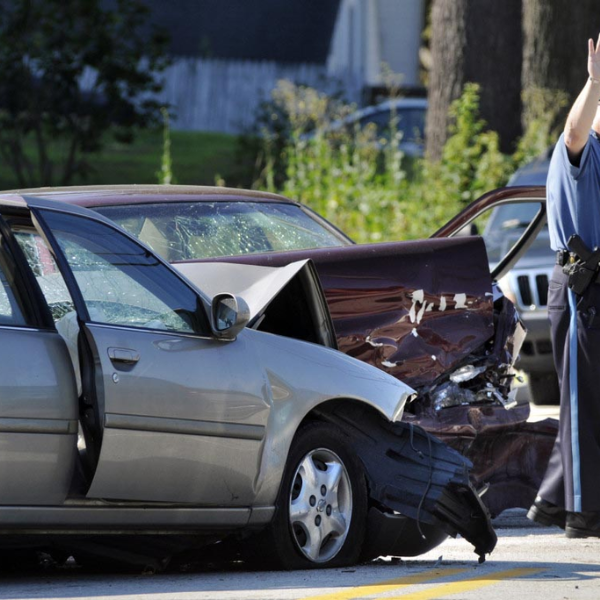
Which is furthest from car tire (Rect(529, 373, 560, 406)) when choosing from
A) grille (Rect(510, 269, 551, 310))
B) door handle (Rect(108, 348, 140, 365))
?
door handle (Rect(108, 348, 140, 365))

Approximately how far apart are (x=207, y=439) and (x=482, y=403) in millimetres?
2365

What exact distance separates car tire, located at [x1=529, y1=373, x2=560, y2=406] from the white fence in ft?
69.6

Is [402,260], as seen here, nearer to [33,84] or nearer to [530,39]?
[530,39]

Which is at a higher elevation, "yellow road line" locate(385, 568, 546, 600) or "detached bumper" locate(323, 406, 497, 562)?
"detached bumper" locate(323, 406, 497, 562)

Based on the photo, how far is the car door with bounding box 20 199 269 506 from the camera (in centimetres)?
555

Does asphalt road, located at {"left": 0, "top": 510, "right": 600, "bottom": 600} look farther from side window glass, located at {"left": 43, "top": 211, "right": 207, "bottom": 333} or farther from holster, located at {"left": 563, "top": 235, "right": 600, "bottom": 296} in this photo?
holster, located at {"left": 563, "top": 235, "right": 600, "bottom": 296}

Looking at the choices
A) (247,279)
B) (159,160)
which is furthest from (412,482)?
(159,160)

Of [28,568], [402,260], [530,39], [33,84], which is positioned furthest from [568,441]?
[33,84]

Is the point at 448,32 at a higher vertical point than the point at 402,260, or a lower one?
higher

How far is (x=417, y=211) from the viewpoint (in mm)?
16812

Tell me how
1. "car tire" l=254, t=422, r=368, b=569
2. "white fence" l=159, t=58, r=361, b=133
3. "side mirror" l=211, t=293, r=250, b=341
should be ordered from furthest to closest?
"white fence" l=159, t=58, r=361, b=133 < "car tire" l=254, t=422, r=368, b=569 < "side mirror" l=211, t=293, r=250, b=341

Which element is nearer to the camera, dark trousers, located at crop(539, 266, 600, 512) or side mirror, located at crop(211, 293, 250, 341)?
side mirror, located at crop(211, 293, 250, 341)

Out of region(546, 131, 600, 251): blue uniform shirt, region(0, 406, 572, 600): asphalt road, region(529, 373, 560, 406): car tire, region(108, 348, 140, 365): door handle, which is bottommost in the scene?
region(529, 373, 560, 406): car tire

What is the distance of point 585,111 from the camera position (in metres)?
6.41
